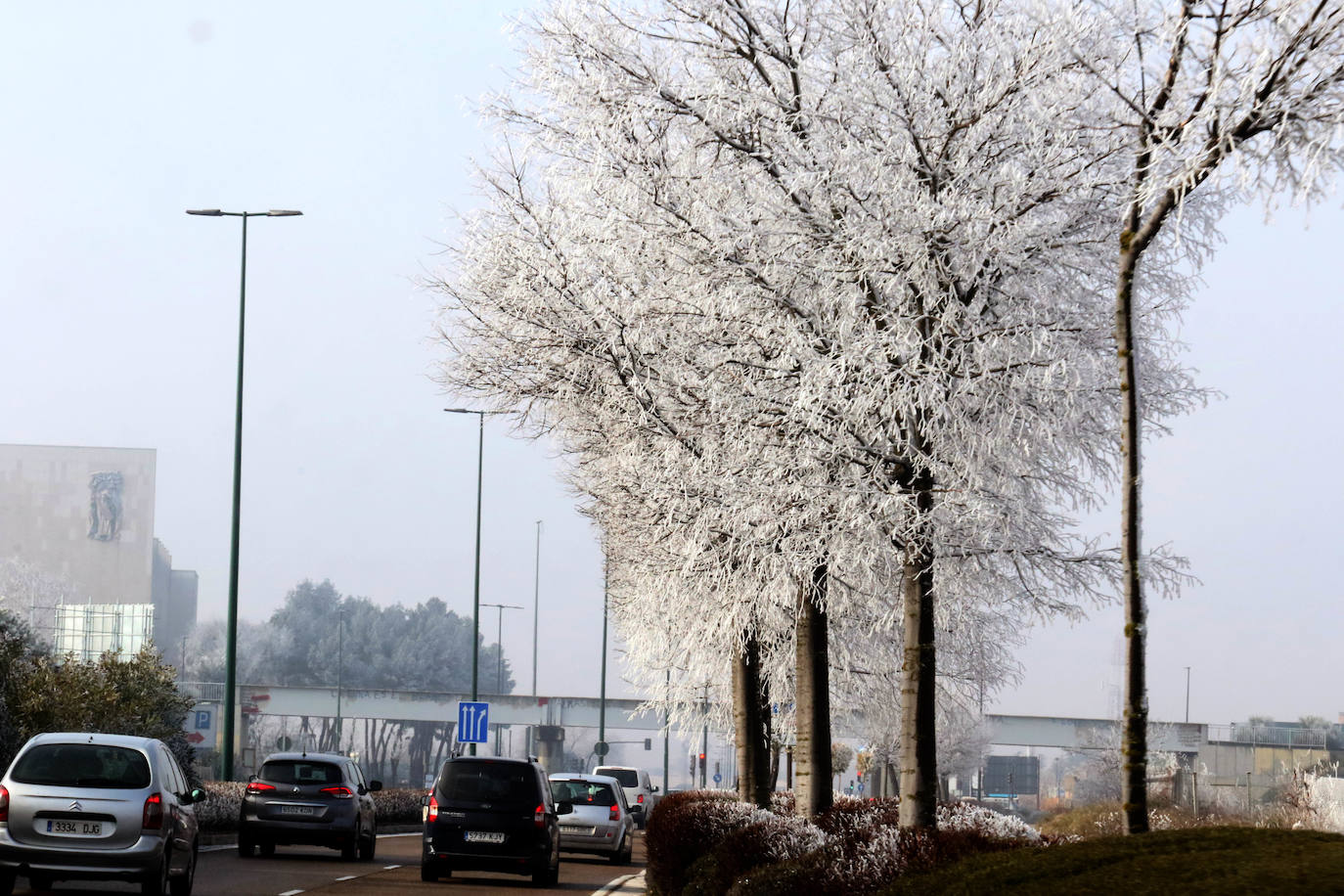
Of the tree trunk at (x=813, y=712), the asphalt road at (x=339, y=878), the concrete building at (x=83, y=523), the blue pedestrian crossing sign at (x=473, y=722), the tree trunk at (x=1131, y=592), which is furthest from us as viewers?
the concrete building at (x=83, y=523)

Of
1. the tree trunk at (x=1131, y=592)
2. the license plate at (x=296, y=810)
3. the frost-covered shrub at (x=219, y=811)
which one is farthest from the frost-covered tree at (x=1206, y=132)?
the frost-covered shrub at (x=219, y=811)

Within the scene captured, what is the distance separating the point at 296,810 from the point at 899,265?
57.6 ft

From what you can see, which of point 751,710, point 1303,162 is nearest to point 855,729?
point 751,710

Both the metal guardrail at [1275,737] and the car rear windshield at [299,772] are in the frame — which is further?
the metal guardrail at [1275,737]

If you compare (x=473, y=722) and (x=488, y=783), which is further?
(x=473, y=722)

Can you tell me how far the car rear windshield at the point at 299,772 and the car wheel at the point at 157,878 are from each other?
10522 millimetres

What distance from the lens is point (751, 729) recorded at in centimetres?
2488

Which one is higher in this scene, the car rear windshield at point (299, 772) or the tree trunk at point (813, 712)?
the tree trunk at point (813, 712)

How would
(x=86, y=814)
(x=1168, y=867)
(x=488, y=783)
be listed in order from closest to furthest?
(x=1168, y=867) < (x=86, y=814) < (x=488, y=783)

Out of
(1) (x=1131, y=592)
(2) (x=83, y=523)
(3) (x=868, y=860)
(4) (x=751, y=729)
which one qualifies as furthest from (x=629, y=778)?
(2) (x=83, y=523)

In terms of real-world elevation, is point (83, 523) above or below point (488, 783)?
above

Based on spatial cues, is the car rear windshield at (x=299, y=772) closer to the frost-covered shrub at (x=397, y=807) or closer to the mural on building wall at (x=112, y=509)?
the frost-covered shrub at (x=397, y=807)

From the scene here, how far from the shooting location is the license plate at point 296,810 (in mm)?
26000

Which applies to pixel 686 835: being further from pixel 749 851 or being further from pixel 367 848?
pixel 367 848
